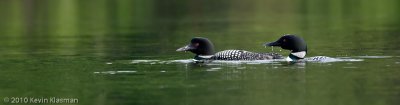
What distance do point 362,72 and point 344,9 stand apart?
4328 centimetres

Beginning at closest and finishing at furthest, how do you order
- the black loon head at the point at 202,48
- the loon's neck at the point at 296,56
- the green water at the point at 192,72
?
the green water at the point at 192,72 < the loon's neck at the point at 296,56 < the black loon head at the point at 202,48

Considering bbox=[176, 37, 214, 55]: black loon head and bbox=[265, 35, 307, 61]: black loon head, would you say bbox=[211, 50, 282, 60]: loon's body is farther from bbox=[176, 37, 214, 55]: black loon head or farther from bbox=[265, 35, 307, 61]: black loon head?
bbox=[176, 37, 214, 55]: black loon head

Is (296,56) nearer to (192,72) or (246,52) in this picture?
(246,52)

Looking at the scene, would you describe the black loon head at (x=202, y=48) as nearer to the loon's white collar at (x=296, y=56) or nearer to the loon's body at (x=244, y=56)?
the loon's body at (x=244, y=56)

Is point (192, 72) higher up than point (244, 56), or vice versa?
point (244, 56)

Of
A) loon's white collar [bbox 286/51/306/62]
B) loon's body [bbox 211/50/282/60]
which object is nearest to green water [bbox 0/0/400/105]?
loon's body [bbox 211/50/282/60]

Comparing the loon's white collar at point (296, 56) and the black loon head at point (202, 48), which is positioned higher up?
the black loon head at point (202, 48)

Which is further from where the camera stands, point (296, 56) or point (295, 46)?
point (295, 46)

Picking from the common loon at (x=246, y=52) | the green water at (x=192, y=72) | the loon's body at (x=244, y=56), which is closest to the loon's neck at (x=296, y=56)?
the common loon at (x=246, y=52)

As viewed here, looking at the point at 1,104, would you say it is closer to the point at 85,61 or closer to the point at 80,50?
the point at 85,61

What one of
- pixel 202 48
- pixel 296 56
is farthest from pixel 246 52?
pixel 202 48

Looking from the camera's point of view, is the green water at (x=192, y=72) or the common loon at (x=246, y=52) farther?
the common loon at (x=246, y=52)

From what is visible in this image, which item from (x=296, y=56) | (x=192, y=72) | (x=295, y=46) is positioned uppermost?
(x=295, y=46)

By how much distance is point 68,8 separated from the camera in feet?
270
